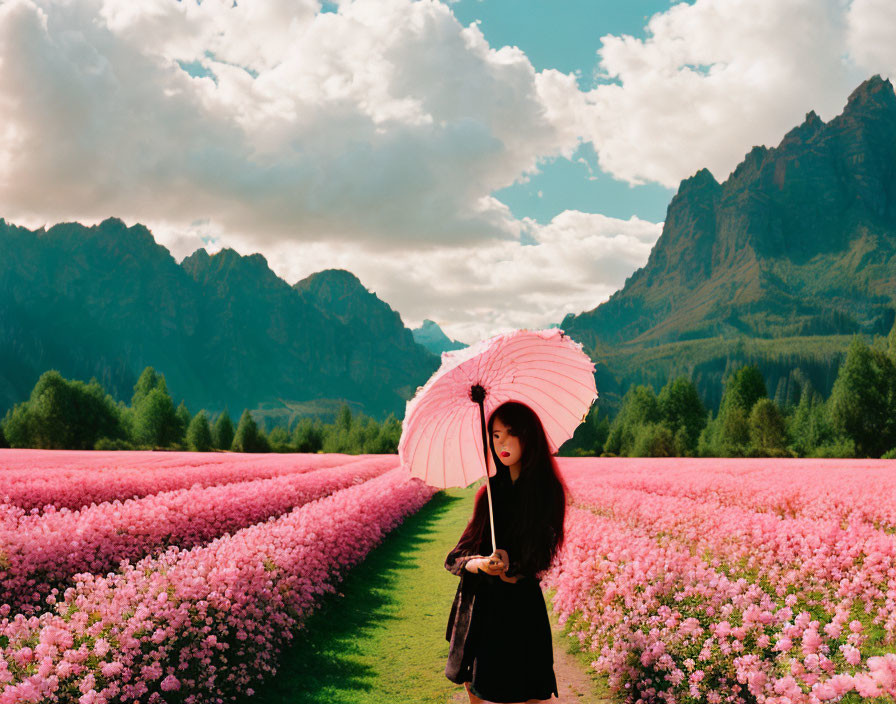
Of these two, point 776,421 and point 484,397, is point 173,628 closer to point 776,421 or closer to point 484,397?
point 484,397

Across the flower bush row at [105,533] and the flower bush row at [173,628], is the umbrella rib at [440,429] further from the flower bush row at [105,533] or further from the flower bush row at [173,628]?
the flower bush row at [105,533]

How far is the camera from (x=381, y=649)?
316 inches

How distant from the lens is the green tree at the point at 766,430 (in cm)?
5922

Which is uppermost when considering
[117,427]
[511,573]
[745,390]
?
[745,390]

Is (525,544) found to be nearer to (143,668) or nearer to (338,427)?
(143,668)

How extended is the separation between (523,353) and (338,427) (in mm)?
Answer: 113938

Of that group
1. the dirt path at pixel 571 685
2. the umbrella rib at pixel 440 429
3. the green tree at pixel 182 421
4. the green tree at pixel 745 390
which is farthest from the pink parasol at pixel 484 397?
the green tree at pixel 182 421

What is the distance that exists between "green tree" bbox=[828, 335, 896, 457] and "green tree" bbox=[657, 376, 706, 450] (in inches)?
Answer: 893

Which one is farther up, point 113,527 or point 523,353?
point 523,353

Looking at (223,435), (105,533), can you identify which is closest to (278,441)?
(223,435)

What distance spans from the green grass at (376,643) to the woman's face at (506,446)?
3.79 metres

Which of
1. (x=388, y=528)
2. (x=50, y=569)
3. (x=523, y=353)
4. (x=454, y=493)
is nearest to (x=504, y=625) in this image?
(x=523, y=353)

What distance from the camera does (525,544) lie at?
13.1 ft

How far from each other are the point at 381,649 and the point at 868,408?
65807 mm
